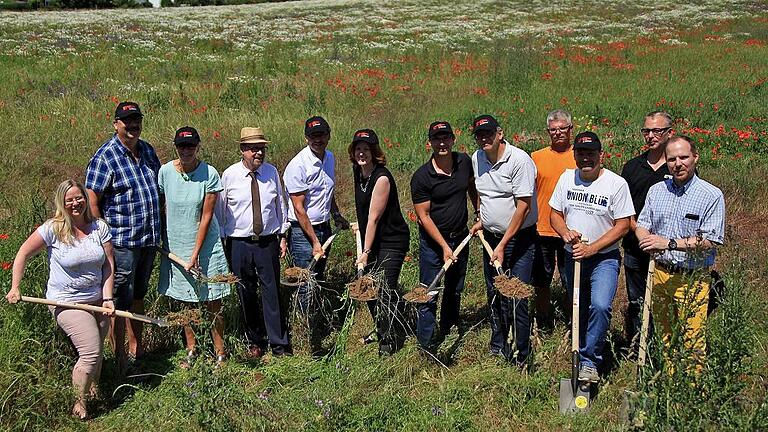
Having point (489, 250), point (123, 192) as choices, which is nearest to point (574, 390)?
point (489, 250)

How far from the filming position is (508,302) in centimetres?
456

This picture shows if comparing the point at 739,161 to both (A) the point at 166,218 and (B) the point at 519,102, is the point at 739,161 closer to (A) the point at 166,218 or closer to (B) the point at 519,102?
(B) the point at 519,102

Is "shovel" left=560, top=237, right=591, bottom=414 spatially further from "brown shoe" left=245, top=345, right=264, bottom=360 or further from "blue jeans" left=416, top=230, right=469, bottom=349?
"brown shoe" left=245, top=345, right=264, bottom=360

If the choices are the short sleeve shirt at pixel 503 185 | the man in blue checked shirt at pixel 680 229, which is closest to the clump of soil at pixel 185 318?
the short sleeve shirt at pixel 503 185

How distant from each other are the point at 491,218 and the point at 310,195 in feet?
4.83

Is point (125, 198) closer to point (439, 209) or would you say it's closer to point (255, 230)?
point (255, 230)

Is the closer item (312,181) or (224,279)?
(224,279)

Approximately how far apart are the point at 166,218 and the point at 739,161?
7.62 meters

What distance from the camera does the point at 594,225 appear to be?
14.0 ft

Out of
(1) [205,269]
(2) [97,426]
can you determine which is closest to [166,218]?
(1) [205,269]

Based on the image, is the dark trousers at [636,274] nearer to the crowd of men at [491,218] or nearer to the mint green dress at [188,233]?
the crowd of men at [491,218]

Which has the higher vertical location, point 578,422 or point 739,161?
point 739,161

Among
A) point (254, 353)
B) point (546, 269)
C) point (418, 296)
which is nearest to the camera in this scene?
point (418, 296)

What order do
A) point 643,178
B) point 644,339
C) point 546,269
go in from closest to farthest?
point 644,339 → point 643,178 → point 546,269
